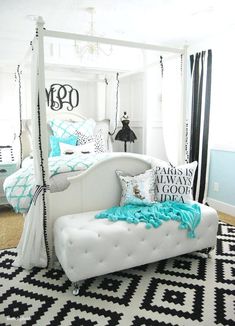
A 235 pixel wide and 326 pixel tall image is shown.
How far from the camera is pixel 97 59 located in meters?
4.13

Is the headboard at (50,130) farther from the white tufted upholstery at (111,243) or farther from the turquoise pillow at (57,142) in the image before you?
the white tufted upholstery at (111,243)

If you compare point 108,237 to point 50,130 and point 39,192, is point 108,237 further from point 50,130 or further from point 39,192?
point 50,130

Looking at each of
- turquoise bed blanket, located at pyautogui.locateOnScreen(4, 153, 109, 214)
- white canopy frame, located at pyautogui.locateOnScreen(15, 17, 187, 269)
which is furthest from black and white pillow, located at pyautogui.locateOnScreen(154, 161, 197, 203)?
white canopy frame, located at pyautogui.locateOnScreen(15, 17, 187, 269)

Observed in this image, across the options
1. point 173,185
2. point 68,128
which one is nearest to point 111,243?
point 173,185

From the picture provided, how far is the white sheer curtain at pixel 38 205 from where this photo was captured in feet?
7.35

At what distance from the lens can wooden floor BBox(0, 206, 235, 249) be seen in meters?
2.90

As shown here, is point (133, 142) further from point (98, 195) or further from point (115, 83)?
point (98, 195)

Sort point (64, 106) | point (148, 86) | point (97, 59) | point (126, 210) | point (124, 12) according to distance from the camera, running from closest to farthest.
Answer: point (126, 210)
point (124, 12)
point (148, 86)
point (97, 59)
point (64, 106)

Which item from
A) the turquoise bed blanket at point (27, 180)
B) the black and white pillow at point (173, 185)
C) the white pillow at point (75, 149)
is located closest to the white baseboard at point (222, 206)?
the black and white pillow at point (173, 185)

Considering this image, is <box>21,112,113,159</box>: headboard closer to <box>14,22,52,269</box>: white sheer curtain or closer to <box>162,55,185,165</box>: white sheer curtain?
<box>162,55,185,165</box>: white sheer curtain

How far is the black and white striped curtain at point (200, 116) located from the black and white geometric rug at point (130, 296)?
1.62 m

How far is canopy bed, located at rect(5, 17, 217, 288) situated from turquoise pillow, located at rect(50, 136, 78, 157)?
53.5 inches

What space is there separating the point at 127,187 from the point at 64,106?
2.41 meters

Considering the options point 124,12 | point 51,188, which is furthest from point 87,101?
point 51,188
